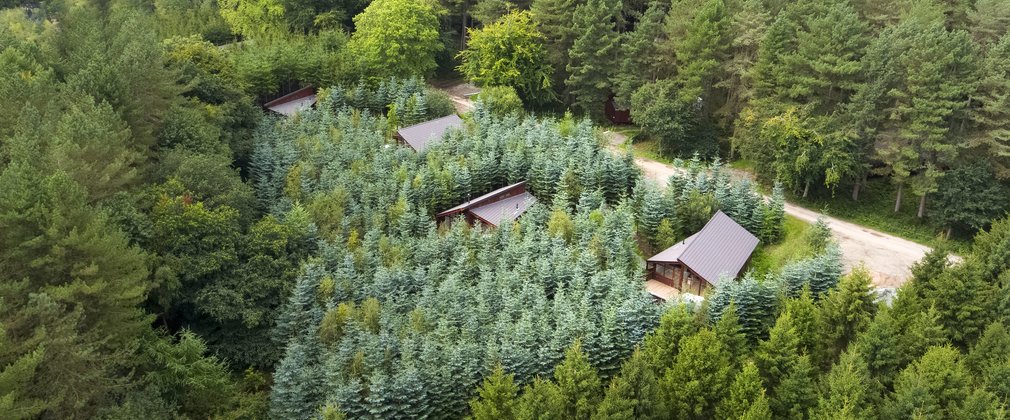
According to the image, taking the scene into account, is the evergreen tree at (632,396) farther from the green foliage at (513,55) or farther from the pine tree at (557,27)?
the pine tree at (557,27)

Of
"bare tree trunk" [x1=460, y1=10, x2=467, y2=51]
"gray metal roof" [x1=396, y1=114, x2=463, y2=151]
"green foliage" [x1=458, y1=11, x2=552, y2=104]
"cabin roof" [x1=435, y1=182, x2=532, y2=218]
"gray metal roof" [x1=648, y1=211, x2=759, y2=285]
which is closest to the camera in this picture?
"gray metal roof" [x1=648, y1=211, x2=759, y2=285]

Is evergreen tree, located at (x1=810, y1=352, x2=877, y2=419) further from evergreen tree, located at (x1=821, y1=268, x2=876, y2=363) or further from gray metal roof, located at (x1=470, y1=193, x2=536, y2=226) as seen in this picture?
Answer: gray metal roof, located at (x1=470, y1=193, x2=536, y2=226)

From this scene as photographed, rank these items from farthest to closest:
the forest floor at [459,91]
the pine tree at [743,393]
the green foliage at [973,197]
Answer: the forest floor at [459,91], the green foliage at [973,197], the pine tree at [743,393]

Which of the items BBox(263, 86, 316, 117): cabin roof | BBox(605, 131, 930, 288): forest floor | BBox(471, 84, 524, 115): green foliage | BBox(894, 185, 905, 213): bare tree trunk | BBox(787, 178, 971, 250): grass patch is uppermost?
BBox(471, 84, 524, 115): green foliage

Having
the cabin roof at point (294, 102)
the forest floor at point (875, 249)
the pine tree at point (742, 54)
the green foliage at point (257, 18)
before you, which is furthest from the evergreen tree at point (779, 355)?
the green foliage at point (257, 18)

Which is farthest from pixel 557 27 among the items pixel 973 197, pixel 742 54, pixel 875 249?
pixel 973 197

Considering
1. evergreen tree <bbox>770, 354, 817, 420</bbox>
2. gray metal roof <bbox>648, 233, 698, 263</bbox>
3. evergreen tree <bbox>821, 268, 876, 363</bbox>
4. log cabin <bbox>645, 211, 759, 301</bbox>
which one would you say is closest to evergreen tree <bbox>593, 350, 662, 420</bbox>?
evergreen tree <bbox>770, 354, 817, 420</bbox>
